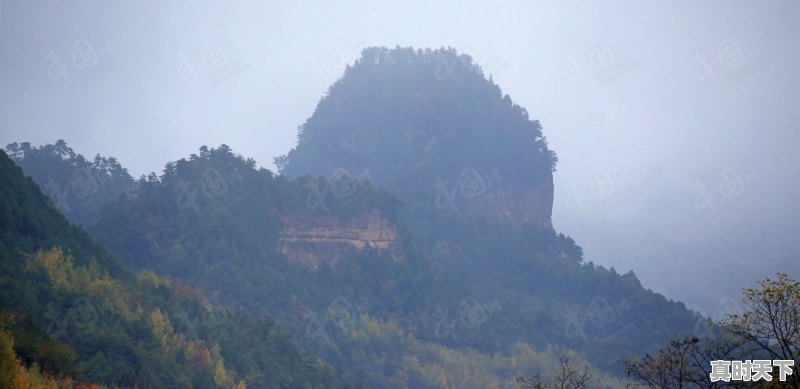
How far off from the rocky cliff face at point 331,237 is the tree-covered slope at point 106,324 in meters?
21.3

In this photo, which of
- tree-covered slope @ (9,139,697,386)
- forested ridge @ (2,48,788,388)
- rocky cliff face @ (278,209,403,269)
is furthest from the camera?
rocky cliff face @ (278,209,403,269)

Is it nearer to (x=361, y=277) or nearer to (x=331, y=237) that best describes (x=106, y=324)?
(x=361, y=277)

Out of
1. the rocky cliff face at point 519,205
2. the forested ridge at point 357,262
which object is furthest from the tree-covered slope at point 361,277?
the rocky cliff face at point 519,205

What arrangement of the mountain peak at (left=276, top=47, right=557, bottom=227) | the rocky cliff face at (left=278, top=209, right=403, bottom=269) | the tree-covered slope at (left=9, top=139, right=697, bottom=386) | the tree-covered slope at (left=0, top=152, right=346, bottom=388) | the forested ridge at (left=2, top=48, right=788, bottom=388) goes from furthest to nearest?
the mountain peak at (left=276, top=47, right=557, bottom=227), the rocky cliff face at (left=278, top=209, right=403, bottom=269), the tree-covered slope at (left=9, top=139, right=697, bottom=386), the forested ridge at (left=2, top=48, right=788, bottom=388), the tree-covered slope at (left=0, top=152, right=346, bottom=388)

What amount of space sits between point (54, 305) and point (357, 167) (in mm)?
79170

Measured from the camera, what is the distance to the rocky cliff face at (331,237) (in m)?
79.0

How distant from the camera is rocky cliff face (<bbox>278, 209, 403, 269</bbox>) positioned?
79000mm

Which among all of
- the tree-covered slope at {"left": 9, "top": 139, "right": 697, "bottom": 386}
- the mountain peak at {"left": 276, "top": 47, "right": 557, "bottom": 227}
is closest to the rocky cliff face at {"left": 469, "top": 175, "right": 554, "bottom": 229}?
the mountain peak at {"left": 276, "top": 47, "right": 557, "bottom": 227}

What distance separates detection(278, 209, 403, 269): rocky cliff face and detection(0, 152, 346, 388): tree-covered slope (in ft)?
69.8

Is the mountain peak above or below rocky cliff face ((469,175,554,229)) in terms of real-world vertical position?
above

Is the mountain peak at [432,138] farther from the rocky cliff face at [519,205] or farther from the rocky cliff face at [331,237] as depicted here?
the rocky cliff face at [331,237]

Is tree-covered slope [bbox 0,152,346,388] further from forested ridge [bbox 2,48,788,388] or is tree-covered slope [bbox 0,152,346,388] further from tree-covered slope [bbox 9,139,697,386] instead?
tree-covered slope [bbox 9,139,697,386]

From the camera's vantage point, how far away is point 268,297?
67.8 metres

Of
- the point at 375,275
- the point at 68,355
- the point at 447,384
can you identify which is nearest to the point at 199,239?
the point at 375,275
